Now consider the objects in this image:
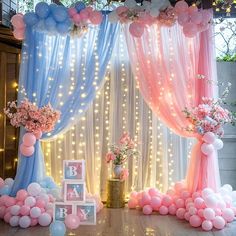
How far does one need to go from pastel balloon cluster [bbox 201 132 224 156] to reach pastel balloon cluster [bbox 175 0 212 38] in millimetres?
1258

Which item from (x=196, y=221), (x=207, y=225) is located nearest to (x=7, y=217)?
(x=196, y=221)

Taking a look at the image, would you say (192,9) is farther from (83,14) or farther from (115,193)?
(115,193)

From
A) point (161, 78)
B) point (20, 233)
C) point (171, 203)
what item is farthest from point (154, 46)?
point (20, 233)

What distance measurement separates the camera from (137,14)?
4.79 meters

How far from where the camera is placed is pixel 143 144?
5355 mm

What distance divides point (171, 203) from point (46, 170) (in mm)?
1805

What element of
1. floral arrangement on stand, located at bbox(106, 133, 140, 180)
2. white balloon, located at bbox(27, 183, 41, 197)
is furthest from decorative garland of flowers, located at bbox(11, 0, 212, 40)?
white balloon, located at bbox(27, 183, 41, 197)

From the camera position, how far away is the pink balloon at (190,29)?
4.65 meters

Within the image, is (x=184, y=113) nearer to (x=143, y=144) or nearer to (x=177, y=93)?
(x=177, y=93)

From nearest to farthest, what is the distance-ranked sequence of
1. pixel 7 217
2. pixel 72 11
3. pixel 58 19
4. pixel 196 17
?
pixel 7 217 → pixel 196 17 → pixel 58 19 → pixel 72 11

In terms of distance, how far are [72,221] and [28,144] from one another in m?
1.26

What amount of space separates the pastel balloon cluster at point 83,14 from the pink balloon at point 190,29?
3.58ft

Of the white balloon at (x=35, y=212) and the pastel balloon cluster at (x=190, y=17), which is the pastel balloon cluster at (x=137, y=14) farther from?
the white balloon at (x=35, y=212)

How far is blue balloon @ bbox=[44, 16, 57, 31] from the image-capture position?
470 cm
